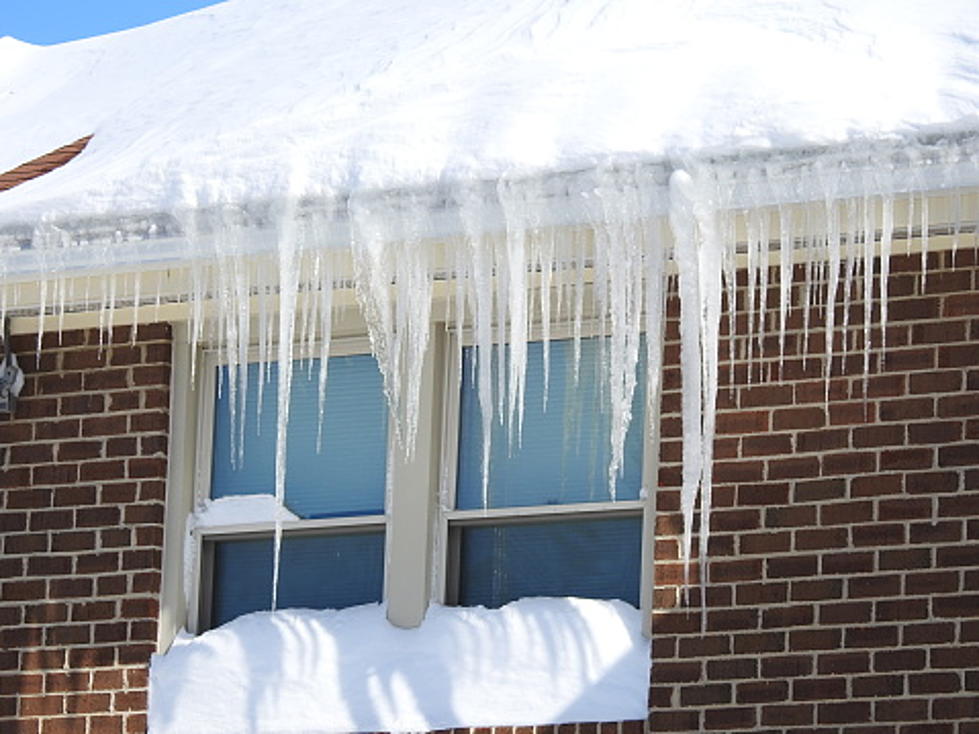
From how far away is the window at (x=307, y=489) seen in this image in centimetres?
1059

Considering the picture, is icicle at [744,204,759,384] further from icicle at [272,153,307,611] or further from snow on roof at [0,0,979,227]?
icicle at [272,153,307,611]

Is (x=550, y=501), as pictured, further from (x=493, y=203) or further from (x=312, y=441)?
(x=493, y=203)

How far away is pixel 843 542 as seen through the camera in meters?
9.69

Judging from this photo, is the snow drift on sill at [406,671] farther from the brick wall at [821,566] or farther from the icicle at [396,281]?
the icicle at [396,281]

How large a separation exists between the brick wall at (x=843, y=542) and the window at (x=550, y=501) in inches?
11.1

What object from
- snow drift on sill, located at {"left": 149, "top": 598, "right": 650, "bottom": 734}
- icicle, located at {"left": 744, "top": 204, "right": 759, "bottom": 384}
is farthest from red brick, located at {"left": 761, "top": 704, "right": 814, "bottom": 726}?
icicle, located at {"left": 744, "top": 204, "right": 759, "bottom": 384}

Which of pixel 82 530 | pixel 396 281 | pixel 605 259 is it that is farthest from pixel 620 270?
pixel 82 530

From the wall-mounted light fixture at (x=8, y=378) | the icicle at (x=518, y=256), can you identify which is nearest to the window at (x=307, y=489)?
the wall-mounted light fixture at (x=8, y=378)

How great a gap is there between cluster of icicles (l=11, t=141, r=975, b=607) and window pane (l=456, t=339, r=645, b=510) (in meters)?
0.11

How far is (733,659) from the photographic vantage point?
967cm

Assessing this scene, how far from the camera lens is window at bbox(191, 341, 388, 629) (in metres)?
10.6

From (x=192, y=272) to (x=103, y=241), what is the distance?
31 cm

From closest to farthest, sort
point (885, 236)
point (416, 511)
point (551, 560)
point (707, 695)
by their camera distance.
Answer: point (885, 236), point (707, 695), point (551, 560), point (416, 511)

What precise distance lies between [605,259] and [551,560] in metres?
1.36
